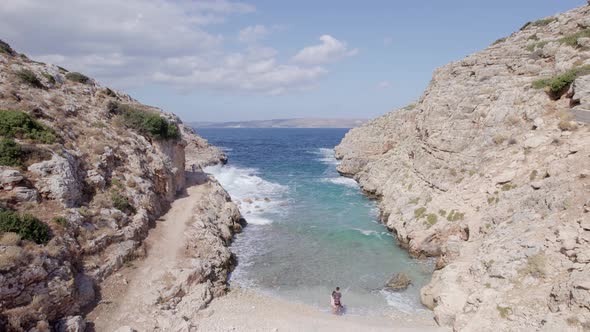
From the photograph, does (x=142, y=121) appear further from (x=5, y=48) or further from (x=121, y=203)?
(x=5, y=48)

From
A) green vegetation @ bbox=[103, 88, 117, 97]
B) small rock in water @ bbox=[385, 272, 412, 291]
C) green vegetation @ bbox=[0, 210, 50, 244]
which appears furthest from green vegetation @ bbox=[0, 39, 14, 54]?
small rock in water @ bbox=[385, 272, 412, 291]

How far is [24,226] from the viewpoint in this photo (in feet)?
57.3

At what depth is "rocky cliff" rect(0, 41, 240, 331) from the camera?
16.3 m

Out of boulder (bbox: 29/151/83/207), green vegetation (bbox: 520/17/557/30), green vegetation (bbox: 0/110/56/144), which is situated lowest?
boulder (bbox: 29/151/83/207)

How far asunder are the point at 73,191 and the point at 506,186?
27966 millimetres

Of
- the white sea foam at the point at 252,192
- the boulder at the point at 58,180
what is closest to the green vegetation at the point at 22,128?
the boulder at the point at 58,180

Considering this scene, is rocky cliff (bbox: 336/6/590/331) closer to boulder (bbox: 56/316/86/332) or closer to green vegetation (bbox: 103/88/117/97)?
boulder (bbox: 56/316/86/332)

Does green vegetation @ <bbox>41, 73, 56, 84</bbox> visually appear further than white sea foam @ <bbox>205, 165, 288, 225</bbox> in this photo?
No

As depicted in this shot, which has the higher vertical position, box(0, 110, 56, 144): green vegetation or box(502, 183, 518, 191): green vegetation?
box(0, 110, 56, 144): green vegetation

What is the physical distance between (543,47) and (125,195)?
3837cm

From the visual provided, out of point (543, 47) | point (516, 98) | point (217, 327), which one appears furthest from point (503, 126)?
point (217, 327)

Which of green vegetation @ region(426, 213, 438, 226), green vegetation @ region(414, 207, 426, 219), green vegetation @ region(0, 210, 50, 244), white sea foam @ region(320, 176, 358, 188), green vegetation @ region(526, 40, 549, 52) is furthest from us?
white sea foam @ region(320, 176, 358, 188)

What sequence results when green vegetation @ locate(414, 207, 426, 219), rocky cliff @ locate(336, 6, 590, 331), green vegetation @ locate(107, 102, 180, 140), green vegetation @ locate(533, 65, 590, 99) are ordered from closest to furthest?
rocky cliff @ locate(336, 6, 590, 331) → green vegetation @ locate(533, 65, 590, 99) → green vegetation @ locate(414, 207, 426, 219) → green vegetation @ locate(107, 102, 180, 140)

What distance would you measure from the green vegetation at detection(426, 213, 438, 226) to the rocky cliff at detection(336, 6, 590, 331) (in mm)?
107
